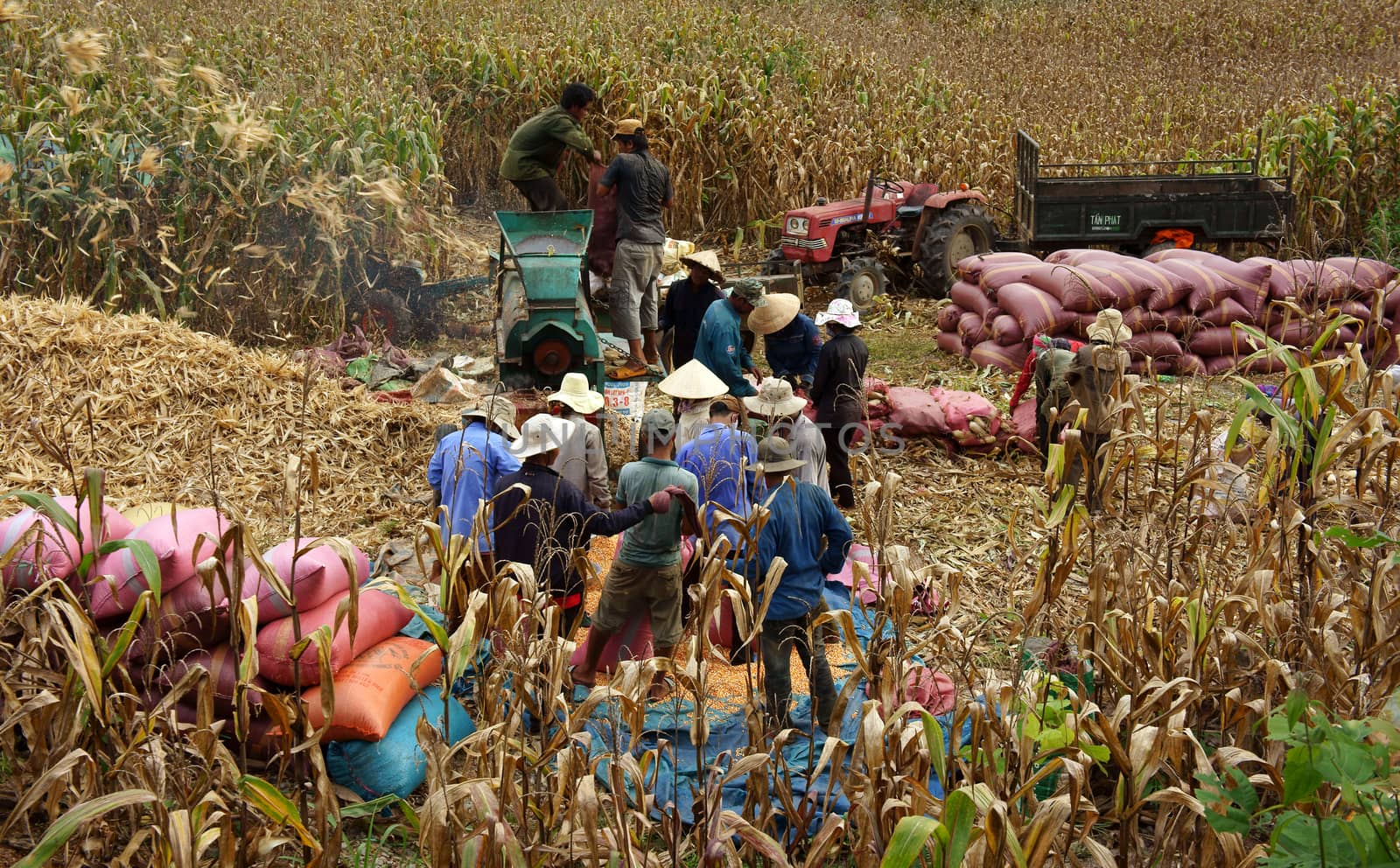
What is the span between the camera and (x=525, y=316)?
26.9ft

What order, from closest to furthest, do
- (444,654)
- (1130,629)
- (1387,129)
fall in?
(444,654) → (1130,629) → (1387,129)

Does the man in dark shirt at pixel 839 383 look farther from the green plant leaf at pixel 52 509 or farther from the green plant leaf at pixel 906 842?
the green plant leaf at pixel 52 509

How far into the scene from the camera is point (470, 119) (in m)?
14.3

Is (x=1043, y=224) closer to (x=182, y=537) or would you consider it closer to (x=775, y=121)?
(x=775, y=121)

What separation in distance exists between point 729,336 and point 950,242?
491 centimetres

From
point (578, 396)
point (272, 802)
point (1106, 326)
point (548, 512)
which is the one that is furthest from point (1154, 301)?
point (272, 802)

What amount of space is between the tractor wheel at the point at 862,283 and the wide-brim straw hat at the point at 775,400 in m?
5.25

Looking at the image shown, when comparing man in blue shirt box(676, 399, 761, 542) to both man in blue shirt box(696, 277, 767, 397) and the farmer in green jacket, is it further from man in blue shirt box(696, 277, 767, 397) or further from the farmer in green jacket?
the farmer in green jacket

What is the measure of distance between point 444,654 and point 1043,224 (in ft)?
31.5

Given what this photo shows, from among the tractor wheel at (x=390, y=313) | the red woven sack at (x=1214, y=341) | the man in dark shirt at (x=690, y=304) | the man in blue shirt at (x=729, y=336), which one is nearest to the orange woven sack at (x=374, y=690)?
the man in blue shirt at (x=729, y=336)

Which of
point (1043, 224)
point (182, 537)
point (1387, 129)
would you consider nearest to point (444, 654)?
point (182, 537)

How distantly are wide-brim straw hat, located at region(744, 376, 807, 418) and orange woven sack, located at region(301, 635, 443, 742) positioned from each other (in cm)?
212

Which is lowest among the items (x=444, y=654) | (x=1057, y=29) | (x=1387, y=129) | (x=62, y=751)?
(x=62, y=751)

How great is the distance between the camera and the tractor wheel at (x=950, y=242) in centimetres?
1217
